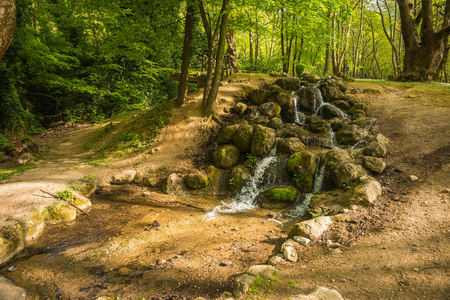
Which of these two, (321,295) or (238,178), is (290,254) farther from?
(238,178)

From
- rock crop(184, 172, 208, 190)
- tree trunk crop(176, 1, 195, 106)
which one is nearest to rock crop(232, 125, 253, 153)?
rock crop(184, 172, 208, 190)

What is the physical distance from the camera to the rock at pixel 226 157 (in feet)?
26.4

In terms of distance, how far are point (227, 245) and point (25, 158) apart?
976 centimetres

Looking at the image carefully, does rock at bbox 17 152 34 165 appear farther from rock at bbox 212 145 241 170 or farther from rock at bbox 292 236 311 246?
rock at bbox 292 236 311 246

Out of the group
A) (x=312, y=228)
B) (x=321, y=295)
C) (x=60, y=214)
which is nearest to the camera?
(x=321, y=295)

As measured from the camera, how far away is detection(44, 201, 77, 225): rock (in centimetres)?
546

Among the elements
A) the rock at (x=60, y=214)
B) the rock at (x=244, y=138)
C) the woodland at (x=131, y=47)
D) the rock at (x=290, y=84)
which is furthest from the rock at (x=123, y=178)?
the rock at (x=290, y=84)

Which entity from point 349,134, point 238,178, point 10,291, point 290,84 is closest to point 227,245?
point 238,178

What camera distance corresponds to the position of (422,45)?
13.4 metres

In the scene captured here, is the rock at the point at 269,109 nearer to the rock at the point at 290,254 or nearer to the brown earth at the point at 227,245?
the brown earth at the point at 227,245

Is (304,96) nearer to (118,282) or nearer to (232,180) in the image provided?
(232,180)

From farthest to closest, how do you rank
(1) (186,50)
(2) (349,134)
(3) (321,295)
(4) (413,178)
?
(1) (186,50)
(2) (349,134)
(4) (413,178)
(3) (321,295)

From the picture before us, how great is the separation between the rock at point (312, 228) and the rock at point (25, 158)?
1069cm

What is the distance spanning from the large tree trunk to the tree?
18.4 meters
